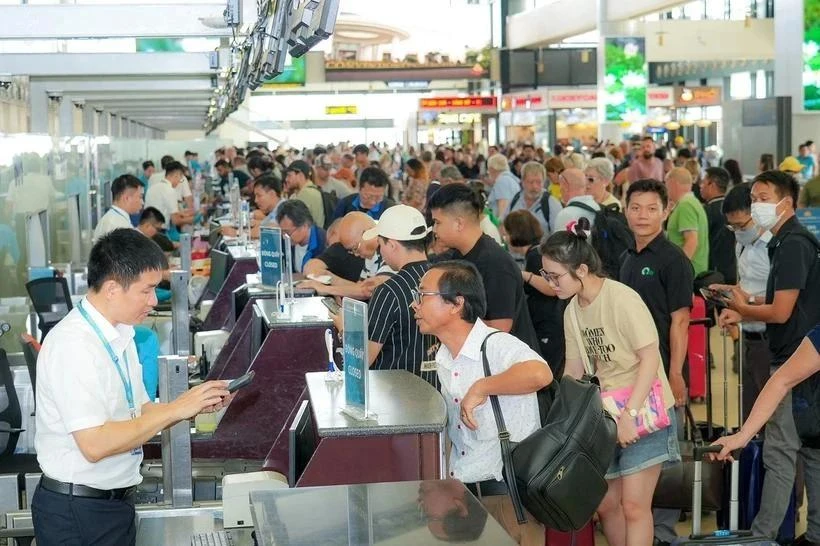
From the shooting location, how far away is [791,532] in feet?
16.8

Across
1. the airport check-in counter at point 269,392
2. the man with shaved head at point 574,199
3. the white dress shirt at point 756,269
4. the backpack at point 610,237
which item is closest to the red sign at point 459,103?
the man with shaved head at point 574,199

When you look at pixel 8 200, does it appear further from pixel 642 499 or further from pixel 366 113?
pixel 366 113

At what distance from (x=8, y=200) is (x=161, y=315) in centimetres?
146

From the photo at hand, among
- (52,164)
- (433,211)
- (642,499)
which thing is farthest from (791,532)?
(52,164)

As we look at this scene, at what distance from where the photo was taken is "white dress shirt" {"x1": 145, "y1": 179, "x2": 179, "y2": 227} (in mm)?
14320

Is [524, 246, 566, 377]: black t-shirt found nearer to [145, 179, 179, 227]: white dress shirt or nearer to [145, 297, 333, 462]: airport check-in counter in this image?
[145, 297, 333, 462]: airport check-in counter

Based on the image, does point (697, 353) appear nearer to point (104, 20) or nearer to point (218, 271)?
point (218, 271)

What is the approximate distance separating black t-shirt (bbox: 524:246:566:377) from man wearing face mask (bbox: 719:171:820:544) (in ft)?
4.22

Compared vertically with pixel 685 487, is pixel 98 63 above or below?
above

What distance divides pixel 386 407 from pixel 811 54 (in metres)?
13.0

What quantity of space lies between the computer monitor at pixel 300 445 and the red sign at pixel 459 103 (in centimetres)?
2929

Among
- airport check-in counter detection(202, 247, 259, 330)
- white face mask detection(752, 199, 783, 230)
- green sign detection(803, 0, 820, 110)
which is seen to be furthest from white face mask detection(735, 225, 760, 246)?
green sign detection(803, 0, 820, 110)

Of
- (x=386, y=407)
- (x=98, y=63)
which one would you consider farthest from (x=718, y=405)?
(x=98, y=63)

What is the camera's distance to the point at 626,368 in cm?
423
